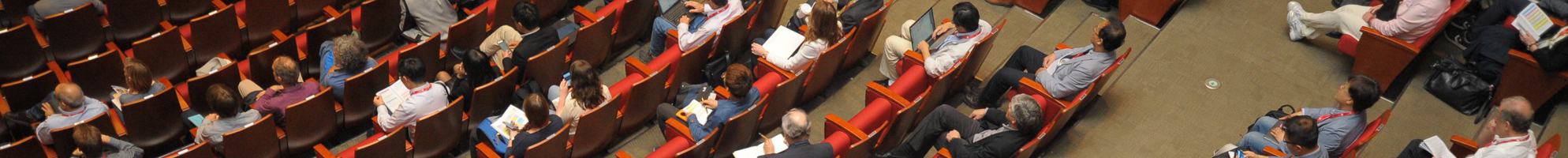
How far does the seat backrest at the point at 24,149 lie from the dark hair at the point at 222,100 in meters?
0.26

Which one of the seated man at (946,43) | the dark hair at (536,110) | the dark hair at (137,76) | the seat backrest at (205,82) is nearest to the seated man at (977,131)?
the seated man at (946,43)

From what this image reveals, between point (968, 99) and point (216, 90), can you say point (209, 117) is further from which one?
point (968, 99)

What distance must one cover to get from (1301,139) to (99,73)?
6.96 feet

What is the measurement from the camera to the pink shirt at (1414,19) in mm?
2578

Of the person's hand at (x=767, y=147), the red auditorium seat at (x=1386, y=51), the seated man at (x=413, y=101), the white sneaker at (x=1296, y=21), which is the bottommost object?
the white sneaker at (x=1296, y=21)

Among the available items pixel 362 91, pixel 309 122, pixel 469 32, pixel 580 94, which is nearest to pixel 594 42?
pixel 469 32

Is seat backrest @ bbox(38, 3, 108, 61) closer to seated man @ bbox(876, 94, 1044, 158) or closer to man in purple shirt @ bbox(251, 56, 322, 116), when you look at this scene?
man in purple shirt @ bbox(251, 56, 322, 116)

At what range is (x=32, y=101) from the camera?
2.36 meters

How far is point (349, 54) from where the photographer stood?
238 cm

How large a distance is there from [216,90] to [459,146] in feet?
1.52

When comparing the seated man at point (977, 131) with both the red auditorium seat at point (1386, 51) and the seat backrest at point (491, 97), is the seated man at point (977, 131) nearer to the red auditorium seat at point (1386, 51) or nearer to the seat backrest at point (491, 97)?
the seat backrest at point (491, 97)

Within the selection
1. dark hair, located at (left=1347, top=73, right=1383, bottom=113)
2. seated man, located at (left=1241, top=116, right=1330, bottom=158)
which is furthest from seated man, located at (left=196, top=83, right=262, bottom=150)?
dark hair, located at (left=1347, top=73, right=1383, bottom=113)

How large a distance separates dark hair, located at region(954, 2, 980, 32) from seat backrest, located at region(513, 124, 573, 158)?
798 millimetres

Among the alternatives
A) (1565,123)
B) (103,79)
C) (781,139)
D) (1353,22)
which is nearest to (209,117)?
(103,79)
